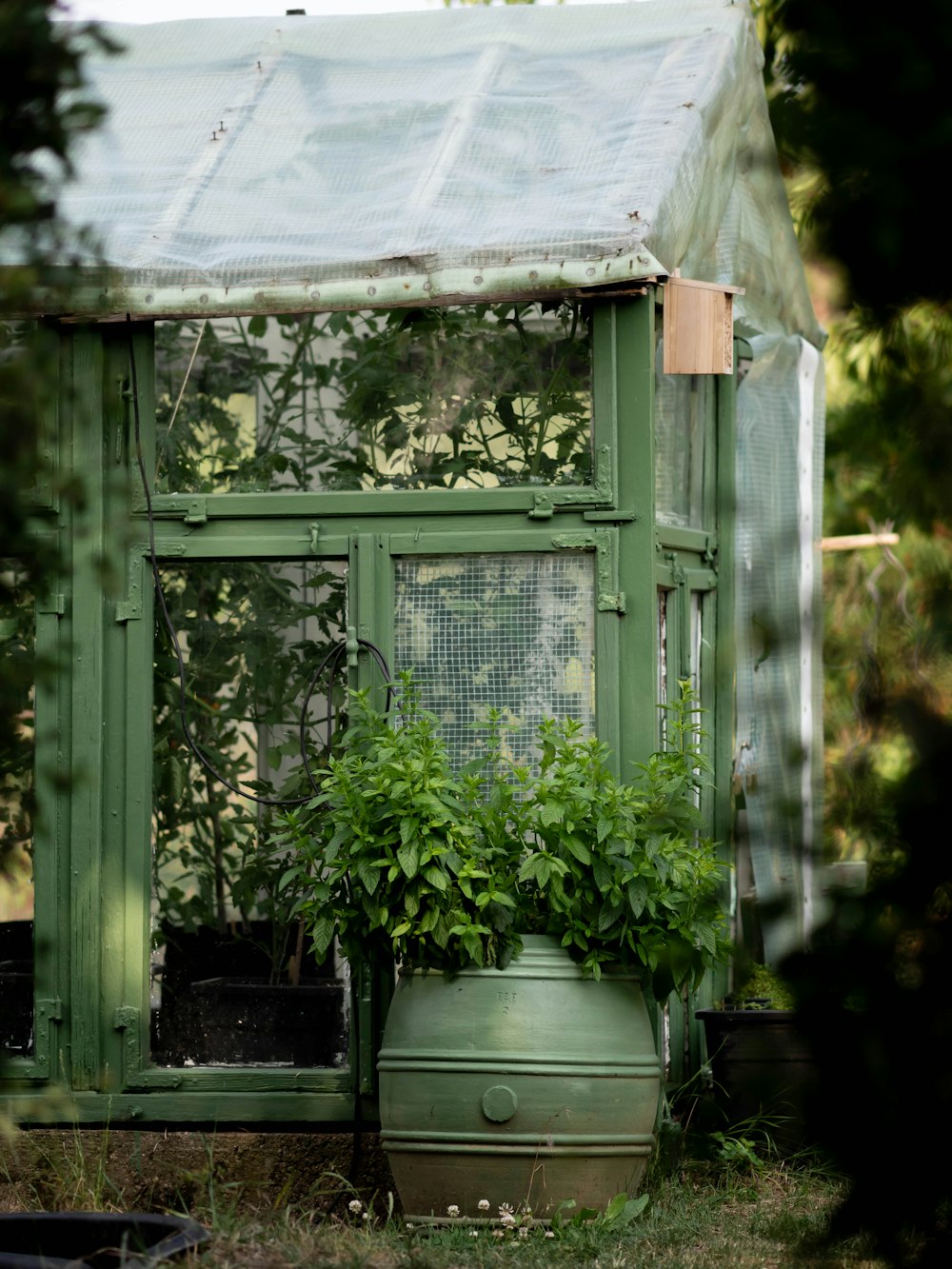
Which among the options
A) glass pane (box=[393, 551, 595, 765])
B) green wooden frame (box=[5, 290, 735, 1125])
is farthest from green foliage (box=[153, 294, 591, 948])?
glass pane (box=[393, 551, 595, 765])

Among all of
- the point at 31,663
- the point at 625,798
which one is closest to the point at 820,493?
the point at 625,798

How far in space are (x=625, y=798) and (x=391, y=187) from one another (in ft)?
7.56

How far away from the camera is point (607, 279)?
5195mm

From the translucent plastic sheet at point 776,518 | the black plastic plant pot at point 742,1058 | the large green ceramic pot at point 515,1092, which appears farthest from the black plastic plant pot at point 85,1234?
the translucent plastic sheet at point 776,518

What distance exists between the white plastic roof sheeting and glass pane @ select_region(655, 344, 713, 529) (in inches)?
17.9

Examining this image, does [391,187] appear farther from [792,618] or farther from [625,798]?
[792,618]

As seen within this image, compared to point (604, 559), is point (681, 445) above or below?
above

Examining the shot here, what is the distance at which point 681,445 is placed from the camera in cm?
645

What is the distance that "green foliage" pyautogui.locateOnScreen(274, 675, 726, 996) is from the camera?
479 cm

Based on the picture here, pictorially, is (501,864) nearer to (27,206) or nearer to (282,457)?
(282,457)

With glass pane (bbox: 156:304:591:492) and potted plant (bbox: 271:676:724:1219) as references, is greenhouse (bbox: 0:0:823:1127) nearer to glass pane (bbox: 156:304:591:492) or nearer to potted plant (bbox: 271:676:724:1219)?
glass pane (bbox: 156:304:591:492)

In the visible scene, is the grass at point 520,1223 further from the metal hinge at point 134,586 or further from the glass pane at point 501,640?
the metal hinge at point 134,586

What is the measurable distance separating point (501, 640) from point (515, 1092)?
1.46 metres

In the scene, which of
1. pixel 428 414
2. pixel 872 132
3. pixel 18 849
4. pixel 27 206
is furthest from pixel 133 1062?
pixel 872 132
